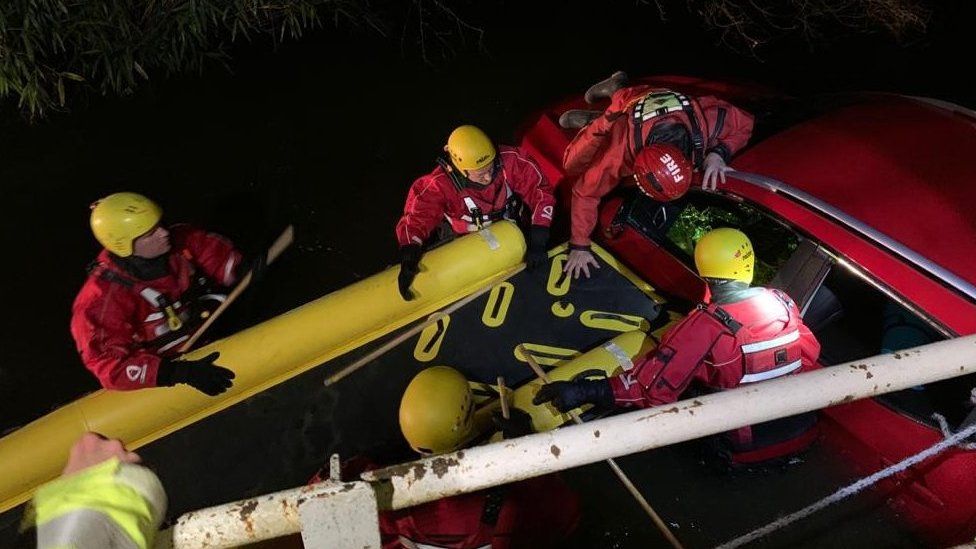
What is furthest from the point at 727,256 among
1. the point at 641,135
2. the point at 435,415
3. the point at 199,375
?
the point at 199,375

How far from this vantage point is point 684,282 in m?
3.71

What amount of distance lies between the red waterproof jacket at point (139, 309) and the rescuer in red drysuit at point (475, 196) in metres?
1.19

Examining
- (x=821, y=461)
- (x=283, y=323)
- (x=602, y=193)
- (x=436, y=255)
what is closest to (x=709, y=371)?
(x=821, y=461)

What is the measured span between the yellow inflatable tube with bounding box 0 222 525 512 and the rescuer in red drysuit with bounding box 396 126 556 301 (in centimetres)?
15

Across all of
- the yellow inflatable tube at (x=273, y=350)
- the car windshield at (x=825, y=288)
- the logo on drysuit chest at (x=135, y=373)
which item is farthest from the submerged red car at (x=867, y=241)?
the logo on drysuit chest at (x=135, y=373)

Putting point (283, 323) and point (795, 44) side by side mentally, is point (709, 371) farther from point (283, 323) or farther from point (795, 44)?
point (795, 44)

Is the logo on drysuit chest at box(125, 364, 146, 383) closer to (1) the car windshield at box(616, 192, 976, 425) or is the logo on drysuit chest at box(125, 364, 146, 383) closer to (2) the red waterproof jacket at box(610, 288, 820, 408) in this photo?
(2) the red waterproof jacket at box(610, 288, 820, 408)

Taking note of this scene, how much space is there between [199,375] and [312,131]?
349 cm

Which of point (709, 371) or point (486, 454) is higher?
point (486, 454)

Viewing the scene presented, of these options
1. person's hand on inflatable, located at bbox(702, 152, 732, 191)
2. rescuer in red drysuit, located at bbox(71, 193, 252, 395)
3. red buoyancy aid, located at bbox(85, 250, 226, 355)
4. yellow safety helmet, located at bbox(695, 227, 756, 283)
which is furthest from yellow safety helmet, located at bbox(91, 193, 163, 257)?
person's hand on inflatable, located at bbox(702, 152, 732, 191)

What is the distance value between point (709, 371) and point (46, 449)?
134 inches

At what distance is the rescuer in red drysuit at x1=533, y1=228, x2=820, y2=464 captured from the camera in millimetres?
2883

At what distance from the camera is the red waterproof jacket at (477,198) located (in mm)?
4094

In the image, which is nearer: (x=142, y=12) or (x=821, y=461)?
(x=821, y=461)
